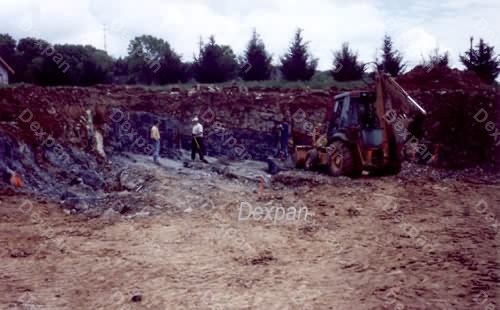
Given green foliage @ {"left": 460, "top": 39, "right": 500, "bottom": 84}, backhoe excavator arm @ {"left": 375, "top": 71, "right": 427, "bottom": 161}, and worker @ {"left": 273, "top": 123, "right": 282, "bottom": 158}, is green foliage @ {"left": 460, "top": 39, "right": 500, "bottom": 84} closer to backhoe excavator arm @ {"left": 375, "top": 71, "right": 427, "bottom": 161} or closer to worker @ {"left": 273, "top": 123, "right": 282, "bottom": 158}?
worker @ {"left": 273, "top": 123, "right": 282, "bottom": 158}

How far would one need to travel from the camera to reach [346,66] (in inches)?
1129

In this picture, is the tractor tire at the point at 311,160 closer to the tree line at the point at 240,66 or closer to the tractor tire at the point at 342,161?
the tractor tire at the point at 342,161

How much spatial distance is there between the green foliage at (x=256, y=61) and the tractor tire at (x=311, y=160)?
1742 cm

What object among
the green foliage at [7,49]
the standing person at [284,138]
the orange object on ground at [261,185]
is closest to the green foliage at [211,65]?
the standing person at [284,138]

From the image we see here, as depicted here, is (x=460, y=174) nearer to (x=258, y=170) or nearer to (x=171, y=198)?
(x=258, y=170)

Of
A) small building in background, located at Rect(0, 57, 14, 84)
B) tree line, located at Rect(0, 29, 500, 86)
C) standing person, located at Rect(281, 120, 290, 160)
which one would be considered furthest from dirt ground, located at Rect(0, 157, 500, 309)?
small building in background, located at Rect(0, 57, 14, 84)

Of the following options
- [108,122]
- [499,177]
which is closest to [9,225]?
[108,122]

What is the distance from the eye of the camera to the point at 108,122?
18.6 meters

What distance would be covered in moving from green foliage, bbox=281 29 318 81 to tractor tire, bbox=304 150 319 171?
16.7 meters

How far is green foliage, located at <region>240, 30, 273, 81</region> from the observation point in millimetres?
30578

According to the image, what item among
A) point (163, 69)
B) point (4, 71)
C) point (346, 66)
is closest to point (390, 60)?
point (346, 66)

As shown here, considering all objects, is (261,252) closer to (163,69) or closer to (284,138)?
(284,138)

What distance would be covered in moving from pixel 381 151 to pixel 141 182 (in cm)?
605

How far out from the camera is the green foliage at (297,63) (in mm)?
30062
